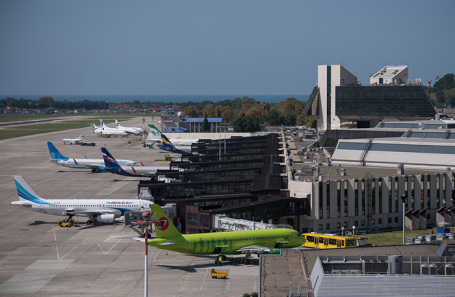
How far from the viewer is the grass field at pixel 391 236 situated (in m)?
80.0

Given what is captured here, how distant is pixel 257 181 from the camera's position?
10788 centimetres

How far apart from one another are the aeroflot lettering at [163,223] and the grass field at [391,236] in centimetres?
2549

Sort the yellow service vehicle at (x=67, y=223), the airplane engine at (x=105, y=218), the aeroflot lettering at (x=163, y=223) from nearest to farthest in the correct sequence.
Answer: the aeroflot lettering at (x=163, y=223) → the yellow service vehicle at (x=67, y=223) → the airplane engine at (x=105, y=218)

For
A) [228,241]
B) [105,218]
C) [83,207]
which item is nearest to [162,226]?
[228,241]

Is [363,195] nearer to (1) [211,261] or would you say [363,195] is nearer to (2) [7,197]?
(1) [211,261]

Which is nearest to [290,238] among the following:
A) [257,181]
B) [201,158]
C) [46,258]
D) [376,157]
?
[46,258]

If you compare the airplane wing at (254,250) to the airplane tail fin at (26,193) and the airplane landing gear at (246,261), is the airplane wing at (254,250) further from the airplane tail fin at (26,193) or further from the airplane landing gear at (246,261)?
the airplane tail fin at (26,193)

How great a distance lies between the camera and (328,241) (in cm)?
7369

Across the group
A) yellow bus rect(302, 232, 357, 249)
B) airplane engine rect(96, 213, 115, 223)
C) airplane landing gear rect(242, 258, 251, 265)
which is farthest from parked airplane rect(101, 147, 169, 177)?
airplane landing gear rect(242, 258, 251, 265)

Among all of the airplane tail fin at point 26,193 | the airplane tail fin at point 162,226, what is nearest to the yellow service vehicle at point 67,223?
the airplane tail fin at point 26,193

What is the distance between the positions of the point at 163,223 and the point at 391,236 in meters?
31.8

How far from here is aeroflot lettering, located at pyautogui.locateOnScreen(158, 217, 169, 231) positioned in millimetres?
66875

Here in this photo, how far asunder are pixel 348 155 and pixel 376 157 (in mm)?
5888

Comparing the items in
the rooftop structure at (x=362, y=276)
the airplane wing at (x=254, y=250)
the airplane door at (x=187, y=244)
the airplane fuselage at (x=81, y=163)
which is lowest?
the airplane wing at (x=254, y=250)
